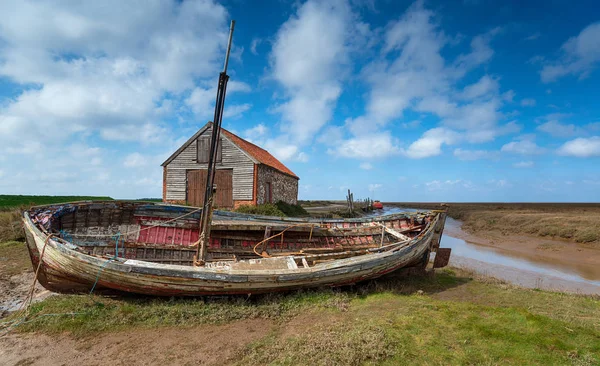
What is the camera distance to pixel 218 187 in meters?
20.3

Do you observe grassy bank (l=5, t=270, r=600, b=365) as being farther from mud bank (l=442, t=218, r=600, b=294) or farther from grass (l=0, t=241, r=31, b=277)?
grass (l=0, t=241, r=31, b=277)

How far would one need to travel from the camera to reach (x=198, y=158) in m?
20.6

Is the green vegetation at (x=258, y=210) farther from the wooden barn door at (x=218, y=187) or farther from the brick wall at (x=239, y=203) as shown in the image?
the wooden barn door at (x=218, y=187)

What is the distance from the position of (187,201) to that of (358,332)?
58.6 ft

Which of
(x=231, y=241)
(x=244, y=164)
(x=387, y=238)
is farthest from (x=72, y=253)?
(x=244, y=164)

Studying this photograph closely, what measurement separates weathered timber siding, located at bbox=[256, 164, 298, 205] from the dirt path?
1443 centimetres

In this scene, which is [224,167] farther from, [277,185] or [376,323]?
[376,323]

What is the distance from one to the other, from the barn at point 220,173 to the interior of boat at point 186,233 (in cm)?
810

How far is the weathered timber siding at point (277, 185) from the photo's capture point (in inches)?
809

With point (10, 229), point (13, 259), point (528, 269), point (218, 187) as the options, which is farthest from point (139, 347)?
point (218, 187)

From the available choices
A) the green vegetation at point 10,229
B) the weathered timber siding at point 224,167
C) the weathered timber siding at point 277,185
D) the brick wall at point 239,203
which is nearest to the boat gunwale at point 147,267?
the green vegetation at point 10,229

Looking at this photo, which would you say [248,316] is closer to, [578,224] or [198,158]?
[198,158]

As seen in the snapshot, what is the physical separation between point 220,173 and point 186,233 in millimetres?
10424

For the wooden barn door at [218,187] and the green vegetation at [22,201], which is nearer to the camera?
the wooden barn door at [218,187]
